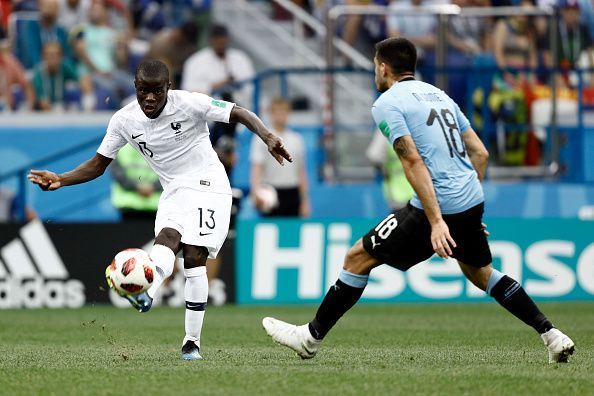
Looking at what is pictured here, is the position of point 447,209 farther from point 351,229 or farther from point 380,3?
point 380,3

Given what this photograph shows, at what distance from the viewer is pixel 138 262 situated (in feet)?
27.6

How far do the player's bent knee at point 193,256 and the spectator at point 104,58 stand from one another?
35.4 feet

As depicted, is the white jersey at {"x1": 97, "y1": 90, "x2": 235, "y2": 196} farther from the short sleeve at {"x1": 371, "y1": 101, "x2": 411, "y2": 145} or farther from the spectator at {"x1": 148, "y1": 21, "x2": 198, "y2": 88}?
the spectator at {"x1": 148, "y1": 21, "x2": 198, "y2": 88}

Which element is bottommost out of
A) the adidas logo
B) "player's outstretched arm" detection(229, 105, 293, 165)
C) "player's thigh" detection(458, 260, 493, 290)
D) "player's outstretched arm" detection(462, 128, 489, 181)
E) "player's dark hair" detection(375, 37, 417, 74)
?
the adidas logo

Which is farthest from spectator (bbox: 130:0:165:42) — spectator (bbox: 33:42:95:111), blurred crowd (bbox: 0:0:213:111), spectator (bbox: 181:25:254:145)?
spectator (bbox: 33:42:95:111)

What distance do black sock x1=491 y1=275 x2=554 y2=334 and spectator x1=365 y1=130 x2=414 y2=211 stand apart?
905 cm

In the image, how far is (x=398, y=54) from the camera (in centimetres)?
868

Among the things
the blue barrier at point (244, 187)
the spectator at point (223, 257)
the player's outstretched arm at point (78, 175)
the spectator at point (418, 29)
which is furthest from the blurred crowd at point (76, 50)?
the player's outstretched arm at point (78, 175)

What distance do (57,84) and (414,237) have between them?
→ 1182 centimetres

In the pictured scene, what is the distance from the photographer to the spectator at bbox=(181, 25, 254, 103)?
62.3 ft

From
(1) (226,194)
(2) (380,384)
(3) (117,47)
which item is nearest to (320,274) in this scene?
(3) (117,47)

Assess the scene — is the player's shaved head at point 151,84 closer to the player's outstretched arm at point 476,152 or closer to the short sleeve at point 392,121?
the short sleeve at point 392,121

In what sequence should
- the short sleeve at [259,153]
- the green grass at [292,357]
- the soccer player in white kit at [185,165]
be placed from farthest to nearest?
the short sleeve at [259,153], the soccer player in white kit at [185,165], the green grass at [292,357]

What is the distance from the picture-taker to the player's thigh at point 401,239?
28.4 ft
